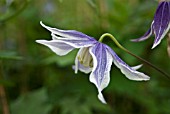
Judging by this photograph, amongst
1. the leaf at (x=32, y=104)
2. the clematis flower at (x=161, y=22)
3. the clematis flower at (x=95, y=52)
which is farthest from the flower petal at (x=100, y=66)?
the leaf at (x=32, y=104)

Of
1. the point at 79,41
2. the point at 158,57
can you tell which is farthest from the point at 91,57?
the point at 158,57

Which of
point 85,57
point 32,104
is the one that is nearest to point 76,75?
point 32,104

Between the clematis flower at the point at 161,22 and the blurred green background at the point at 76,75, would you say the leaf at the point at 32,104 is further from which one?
the clematis flower at the point at 161,22

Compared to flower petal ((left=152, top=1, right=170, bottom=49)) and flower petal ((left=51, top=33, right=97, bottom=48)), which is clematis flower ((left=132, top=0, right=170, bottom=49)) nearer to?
flower petal ((left=152, top=1, right=170, bottom=49))

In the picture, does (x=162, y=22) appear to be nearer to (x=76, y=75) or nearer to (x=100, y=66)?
(x=100, y=66)

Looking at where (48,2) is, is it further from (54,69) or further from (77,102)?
(77,102)

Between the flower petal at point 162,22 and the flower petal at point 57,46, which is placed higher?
the flower petal at point 162,22

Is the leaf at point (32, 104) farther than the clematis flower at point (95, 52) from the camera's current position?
Yes

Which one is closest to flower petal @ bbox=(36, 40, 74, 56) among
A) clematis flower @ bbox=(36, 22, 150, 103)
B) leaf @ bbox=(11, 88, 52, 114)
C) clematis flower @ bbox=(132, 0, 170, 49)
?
clematis flower @ bbox=(36, 22, 150, 103)
